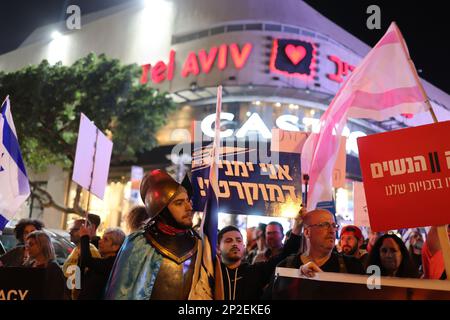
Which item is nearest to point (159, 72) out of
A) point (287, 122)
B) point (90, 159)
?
point (287, 122)

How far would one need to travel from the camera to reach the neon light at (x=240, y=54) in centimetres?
2430

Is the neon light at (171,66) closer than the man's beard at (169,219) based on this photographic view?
No

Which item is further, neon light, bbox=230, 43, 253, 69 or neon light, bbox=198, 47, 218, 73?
neon light, bbox=198, 47, 218, 73

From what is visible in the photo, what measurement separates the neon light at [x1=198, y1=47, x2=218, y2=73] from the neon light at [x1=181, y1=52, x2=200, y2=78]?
35cm

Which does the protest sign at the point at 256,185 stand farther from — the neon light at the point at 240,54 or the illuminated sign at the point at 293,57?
the neon light at the point at 240,54

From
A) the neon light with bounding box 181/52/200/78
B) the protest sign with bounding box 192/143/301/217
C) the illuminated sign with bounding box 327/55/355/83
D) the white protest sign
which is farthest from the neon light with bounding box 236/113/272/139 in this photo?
the white protest sign

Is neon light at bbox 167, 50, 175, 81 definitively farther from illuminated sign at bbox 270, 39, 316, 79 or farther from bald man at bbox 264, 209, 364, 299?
bald man at bbox 264, 209, 364, 299

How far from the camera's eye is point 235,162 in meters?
5.36

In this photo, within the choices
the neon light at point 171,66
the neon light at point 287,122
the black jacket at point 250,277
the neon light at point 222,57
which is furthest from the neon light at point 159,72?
the black jacket at point 250,277

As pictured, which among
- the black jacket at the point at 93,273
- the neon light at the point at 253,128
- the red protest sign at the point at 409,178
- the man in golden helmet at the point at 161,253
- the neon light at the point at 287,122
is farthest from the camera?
the neon light at the point at 287,122

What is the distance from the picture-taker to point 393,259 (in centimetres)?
364

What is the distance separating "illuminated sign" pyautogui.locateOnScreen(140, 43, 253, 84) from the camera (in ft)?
80.2

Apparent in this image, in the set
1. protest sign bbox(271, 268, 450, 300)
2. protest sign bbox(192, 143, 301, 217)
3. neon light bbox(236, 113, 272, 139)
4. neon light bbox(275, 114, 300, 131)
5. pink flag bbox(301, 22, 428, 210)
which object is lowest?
protest sign bbox(271, 268, 450, 300)
